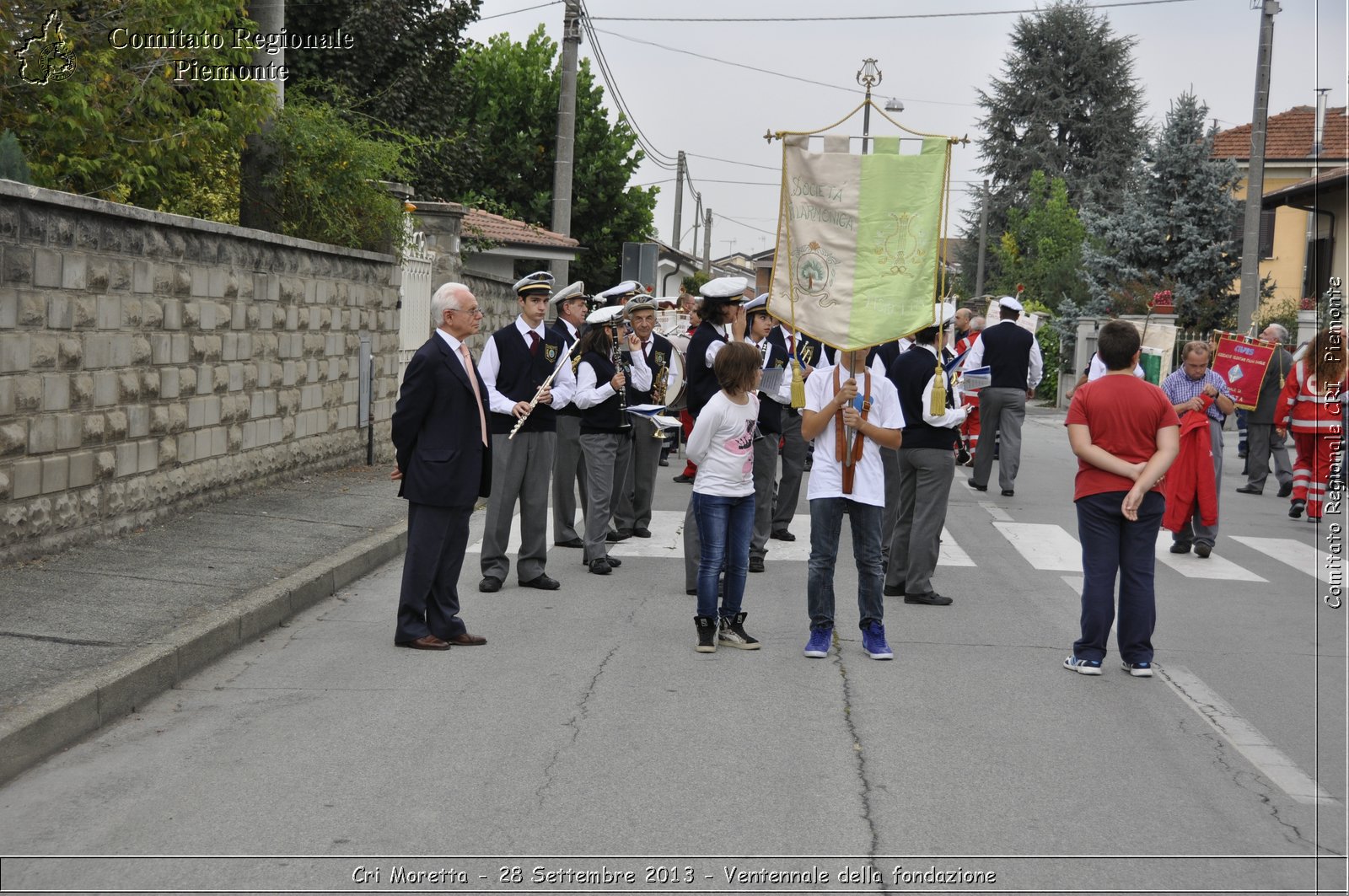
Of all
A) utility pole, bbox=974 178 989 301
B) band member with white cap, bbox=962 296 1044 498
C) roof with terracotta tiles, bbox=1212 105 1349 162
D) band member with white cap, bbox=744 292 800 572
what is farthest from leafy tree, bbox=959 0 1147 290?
band member with white cap, bbox=744 292 800 572

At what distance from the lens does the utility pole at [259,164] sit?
1329 centimetres

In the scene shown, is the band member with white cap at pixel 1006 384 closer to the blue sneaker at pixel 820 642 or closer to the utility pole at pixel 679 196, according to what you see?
the blue sneaker at pixel 820 642

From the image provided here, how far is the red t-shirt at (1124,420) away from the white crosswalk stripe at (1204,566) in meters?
3.76

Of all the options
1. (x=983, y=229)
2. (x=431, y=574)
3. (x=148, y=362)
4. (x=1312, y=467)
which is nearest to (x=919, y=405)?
(x=431, y=574)

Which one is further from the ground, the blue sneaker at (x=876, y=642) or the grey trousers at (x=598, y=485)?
the grey trousers at (x=598, y=485)

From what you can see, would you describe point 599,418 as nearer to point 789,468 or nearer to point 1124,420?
point 789,468

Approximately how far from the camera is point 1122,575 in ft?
23.9

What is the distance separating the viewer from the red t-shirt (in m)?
7.15

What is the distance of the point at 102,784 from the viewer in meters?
5.16

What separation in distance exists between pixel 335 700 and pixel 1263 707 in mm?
4416

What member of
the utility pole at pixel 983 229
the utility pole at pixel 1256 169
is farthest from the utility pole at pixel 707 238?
the utility pole at pixel 1256 169

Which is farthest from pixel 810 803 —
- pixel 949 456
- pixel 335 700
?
pixel 949 456

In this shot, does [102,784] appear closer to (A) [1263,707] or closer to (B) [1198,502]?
(A) [1263,707]

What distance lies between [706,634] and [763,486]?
9.67 feet
